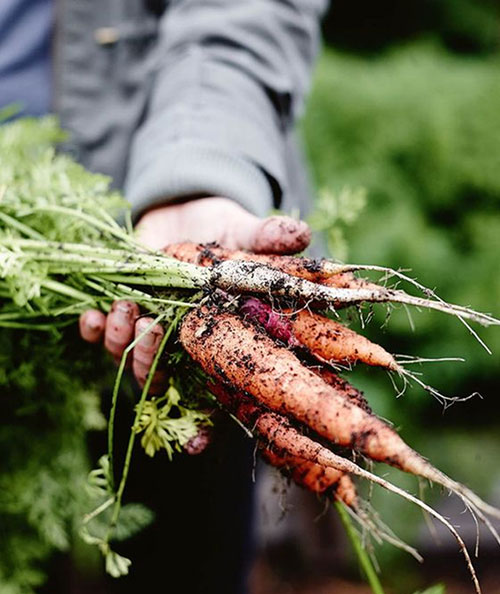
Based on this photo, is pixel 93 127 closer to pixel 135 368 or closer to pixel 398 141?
pixel 135 368

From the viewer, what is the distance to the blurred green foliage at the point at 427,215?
3473mm

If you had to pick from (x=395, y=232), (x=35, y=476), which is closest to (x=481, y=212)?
(x=395, y=232)

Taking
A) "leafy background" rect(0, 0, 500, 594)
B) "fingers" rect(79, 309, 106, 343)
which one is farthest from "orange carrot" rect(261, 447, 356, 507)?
"leafy background" rect(0, 0, 500, 594)

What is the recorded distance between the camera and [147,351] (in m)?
1.33

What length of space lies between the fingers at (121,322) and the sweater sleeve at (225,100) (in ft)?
1.11

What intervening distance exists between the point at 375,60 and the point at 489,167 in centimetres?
136

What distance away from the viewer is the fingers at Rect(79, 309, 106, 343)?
1393 millimetres

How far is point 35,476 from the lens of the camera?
1805 millimetres

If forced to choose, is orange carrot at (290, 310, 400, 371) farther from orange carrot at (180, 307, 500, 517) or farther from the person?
the person

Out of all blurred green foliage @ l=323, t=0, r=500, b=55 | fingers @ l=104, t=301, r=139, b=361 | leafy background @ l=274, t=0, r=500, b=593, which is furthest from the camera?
blurred green foliage @ l=323, t=0, r=500, b=55

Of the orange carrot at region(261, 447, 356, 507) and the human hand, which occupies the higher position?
the human hand

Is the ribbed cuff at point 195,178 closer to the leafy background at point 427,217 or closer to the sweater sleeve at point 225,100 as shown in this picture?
the sweater sleeve at point 225,100

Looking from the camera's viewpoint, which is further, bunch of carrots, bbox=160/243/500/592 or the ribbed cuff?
the ribbed cuff

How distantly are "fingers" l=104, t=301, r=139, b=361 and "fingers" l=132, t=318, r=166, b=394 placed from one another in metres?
0.03
